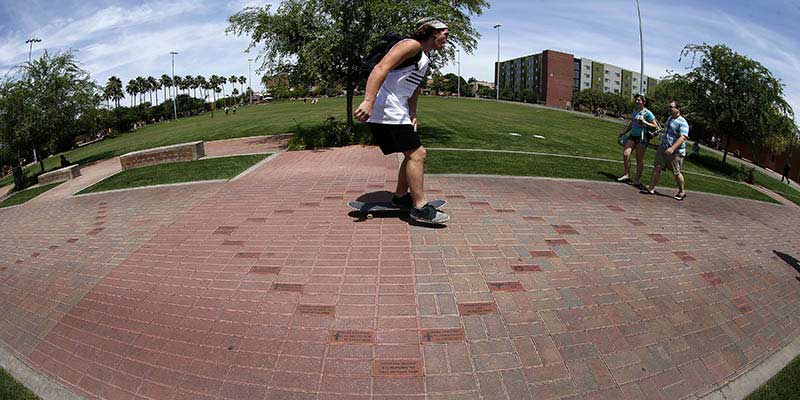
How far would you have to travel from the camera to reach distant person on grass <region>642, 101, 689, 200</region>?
6.95 metres

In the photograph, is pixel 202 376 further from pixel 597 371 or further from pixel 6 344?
pixel 597 371

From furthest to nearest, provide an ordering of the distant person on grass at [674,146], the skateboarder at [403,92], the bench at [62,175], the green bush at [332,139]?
1. the bench at [62,175]
2. the green bush at [332,139]
3. the distant person on grass at [674,146]
4. the skateboarder at [403,92]

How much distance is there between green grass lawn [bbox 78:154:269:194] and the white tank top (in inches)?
223

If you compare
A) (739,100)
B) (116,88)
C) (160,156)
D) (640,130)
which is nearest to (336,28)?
(160,156)

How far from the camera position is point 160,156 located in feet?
40.4

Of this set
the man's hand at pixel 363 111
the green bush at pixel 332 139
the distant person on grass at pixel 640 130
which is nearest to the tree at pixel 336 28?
the green bush at pixel 332 139

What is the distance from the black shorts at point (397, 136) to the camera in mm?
3846

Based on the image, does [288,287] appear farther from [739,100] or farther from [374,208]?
[739,100]

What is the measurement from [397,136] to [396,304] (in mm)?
1756

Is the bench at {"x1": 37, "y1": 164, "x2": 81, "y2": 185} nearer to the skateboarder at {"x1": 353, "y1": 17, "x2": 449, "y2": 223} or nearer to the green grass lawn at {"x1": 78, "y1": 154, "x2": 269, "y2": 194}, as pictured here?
the green grass lawn at {"x1": 78, "y1": 154, "x2": 269, "y2": 194}

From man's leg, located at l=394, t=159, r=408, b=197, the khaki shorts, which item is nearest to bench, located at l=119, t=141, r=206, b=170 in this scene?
man's leg, located at l=394, t=159, r=408, b=197

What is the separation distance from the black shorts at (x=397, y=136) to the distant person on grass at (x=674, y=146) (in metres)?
5.69

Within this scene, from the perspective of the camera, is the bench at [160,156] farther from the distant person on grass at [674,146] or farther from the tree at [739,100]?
the tree at [739,100]

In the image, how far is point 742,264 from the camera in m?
4.23
